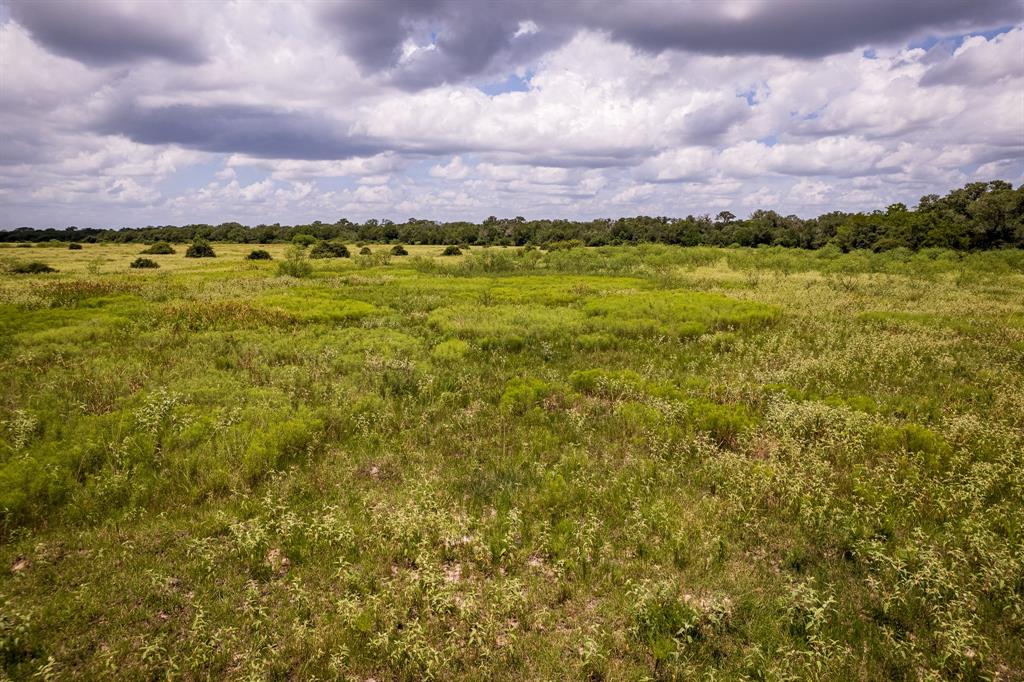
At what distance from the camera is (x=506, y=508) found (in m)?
8.70

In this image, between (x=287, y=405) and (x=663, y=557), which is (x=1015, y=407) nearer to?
(x=663, y=557)

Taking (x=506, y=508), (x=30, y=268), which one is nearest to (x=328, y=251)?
(x=30, y=268)

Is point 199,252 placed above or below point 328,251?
below

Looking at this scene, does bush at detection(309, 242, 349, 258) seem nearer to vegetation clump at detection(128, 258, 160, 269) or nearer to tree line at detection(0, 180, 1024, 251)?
vegetation clump at detection(128, 258, 160, 269)

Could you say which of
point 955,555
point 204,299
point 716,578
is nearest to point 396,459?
point 716,578

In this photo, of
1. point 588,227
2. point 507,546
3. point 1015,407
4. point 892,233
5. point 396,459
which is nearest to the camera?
point 507,546

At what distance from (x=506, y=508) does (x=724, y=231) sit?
88373 millimetres

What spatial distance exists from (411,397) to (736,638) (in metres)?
9.73

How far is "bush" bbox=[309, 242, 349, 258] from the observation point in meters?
62.3

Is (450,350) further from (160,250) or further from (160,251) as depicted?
(160,250)

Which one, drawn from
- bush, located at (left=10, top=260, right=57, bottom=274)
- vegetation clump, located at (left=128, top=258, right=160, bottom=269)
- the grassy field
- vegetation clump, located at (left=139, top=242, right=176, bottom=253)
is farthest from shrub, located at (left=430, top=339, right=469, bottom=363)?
vegetation clump, located at (left=139, top=242, right=176, bottom=253)

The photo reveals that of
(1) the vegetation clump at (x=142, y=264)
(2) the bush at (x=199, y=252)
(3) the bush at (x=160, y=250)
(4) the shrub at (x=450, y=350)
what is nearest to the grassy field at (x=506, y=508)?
(4) the shrub at (x=450, y=350)

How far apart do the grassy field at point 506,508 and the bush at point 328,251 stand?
44.5m

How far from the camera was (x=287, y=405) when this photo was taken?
41.1 ft
